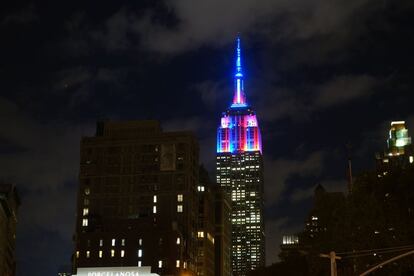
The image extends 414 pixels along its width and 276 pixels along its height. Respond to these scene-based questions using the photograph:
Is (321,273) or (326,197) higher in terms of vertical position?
(326,197)

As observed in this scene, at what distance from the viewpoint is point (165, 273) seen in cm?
17700

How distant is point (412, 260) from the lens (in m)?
62.3

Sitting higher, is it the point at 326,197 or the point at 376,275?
the point at 326,197

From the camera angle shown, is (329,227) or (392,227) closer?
(392,227)

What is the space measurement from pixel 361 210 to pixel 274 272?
3434cm

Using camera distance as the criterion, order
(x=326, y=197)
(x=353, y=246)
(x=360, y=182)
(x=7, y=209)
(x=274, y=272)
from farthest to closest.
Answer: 1. (x=7, y=209)
2. (x=274, y=272)
3. (x=326, y=197)
4. (x=360, y=182)
5. (x=353, y=246)

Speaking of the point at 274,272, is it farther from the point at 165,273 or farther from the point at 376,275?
the point at 165,273

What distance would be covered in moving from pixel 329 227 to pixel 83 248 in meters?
119

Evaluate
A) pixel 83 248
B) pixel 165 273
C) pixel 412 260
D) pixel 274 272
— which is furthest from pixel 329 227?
pixel 83 248

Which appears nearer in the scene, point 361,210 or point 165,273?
point 361,210

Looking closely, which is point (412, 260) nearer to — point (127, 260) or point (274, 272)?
point (274, 272)

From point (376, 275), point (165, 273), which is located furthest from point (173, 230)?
point (376, 275)

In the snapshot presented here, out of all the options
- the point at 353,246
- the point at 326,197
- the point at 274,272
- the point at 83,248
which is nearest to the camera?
the point at 353,246

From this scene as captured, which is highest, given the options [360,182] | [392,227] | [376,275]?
[360,182]
